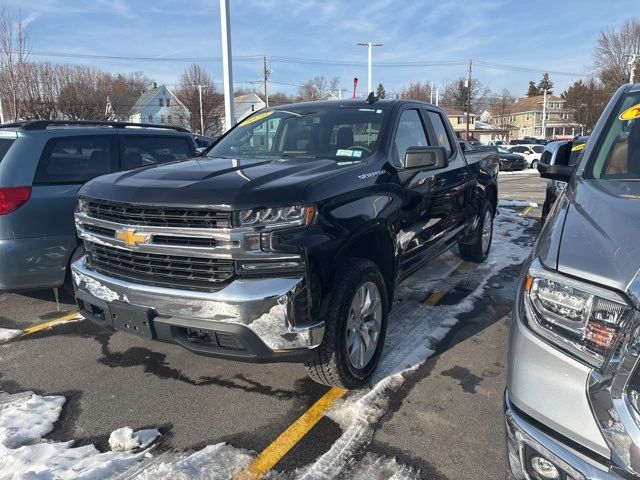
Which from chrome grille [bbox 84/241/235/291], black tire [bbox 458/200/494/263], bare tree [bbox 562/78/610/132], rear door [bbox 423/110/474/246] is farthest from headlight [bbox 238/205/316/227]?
bare tree [bbox 562/78/610/132]

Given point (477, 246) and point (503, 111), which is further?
point (503, 111)

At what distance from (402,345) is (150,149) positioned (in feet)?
11.9

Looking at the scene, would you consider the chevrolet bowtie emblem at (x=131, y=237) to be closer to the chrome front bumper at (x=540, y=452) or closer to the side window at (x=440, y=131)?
the chrome front bumper at (x=540, y=452)

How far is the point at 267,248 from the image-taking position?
262 centimetres

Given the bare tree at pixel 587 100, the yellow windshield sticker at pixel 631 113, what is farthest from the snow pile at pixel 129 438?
the bare tree at pixel 587 100

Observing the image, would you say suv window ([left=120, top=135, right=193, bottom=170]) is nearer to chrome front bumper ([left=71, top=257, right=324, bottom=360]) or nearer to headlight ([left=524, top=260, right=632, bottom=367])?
chrome front bumper ([left=71, top=257, right=324, bottom=360])

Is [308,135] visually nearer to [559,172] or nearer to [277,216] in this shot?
[277,216]

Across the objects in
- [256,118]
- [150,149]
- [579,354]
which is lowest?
[579,354]

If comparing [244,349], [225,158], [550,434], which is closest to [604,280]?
[550,434]

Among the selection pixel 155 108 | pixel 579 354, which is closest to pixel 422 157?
pixel 579 354

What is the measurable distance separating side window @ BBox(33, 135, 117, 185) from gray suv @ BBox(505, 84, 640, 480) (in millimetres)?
4176

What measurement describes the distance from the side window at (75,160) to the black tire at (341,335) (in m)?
3.05

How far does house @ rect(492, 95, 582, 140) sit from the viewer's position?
85.4 meters

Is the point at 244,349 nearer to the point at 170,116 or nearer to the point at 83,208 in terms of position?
the point at 83,208
